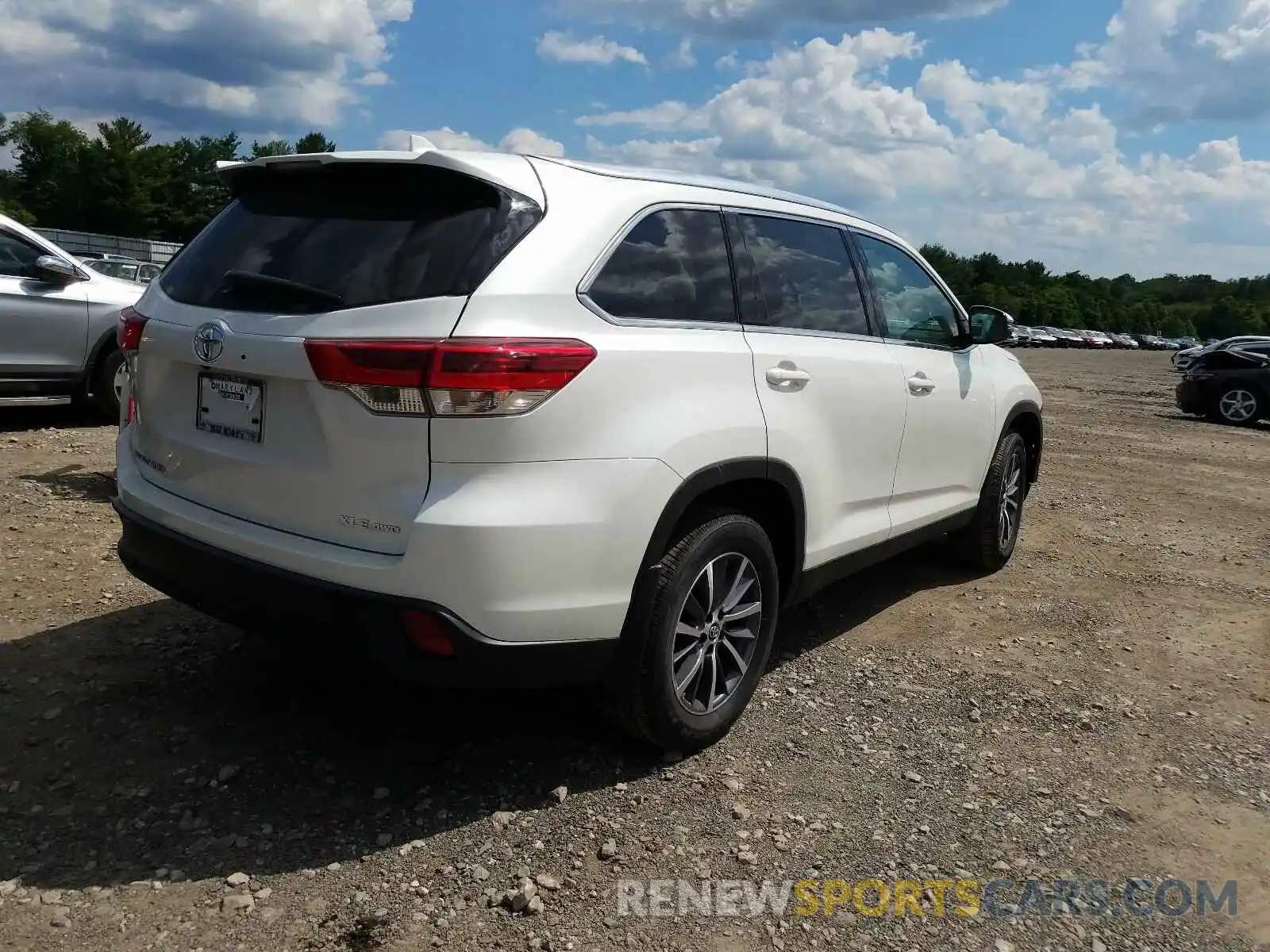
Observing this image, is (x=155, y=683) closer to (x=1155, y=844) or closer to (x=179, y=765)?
(x=179, y=765)

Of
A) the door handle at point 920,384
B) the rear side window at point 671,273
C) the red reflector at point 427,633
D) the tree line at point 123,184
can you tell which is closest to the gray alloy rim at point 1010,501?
the door handle at point 920,384

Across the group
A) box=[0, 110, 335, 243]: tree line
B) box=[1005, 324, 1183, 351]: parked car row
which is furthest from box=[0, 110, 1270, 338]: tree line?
box=[1005, 324, 1183, 351]: parked car row

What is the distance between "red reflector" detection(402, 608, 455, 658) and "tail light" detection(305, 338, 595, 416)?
1.73ft

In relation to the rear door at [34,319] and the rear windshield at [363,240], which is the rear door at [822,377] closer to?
the rear windshield at [363,240]

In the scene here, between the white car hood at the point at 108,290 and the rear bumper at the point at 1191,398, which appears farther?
the rear bumper at the point at 1191,398

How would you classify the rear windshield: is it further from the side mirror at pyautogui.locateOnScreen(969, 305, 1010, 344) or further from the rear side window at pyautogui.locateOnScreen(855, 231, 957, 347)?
the side mirror at pyautogui.locateOnScreen(969, 305, 1010, 344)

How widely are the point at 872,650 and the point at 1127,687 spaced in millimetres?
1048

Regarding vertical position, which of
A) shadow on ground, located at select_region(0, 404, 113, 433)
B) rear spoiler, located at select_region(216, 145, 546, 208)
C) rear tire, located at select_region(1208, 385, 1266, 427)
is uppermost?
rear spoiler, located at select_region(216, 145, 546, 208)

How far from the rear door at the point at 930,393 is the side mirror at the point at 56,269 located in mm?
6757

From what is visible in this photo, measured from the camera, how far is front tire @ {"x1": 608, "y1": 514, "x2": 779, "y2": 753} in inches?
121

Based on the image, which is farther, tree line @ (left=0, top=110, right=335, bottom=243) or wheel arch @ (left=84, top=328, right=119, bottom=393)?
tree line @ (left=0, top=110, right=335, bottom=243)

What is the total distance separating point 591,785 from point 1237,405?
1619cm

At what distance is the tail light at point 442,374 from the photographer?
2.62 metres
